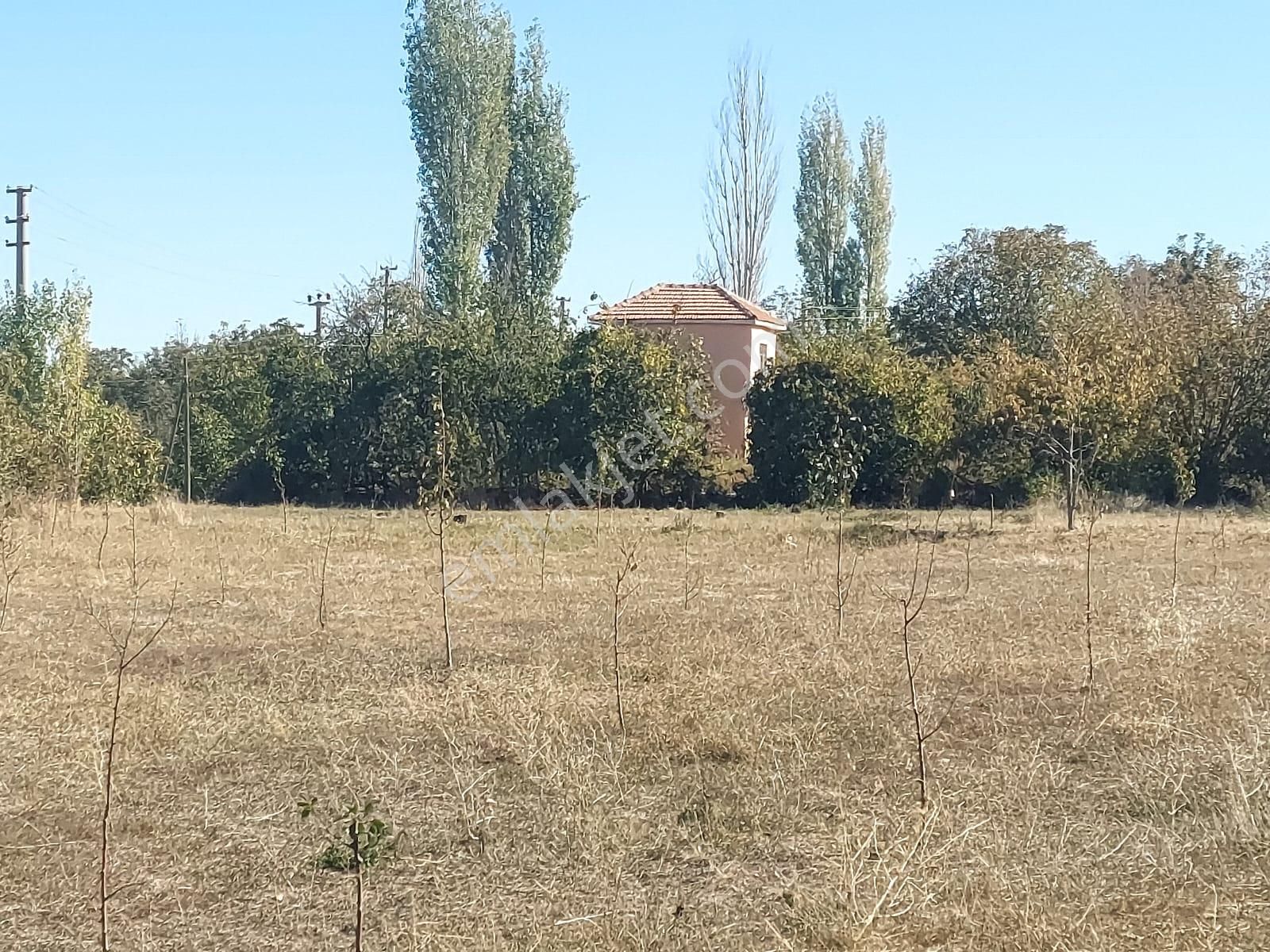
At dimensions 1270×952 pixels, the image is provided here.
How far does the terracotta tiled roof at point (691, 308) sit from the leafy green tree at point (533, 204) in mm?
2080

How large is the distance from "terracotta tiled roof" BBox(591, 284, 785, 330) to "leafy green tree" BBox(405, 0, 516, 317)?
3.50 m

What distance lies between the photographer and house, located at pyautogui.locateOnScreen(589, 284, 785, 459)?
2558 cm

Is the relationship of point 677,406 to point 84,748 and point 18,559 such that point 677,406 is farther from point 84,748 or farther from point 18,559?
point 84,748

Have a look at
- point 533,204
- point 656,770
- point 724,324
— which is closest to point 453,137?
point 533,204

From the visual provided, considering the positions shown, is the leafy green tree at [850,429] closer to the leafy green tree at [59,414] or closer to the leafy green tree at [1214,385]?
the leafy green tree at [1214,385]

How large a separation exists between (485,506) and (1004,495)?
9.10m

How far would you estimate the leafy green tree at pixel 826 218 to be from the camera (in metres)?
33.7

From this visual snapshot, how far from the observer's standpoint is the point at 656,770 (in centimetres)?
581

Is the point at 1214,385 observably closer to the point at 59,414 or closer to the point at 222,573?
the point at 222,573

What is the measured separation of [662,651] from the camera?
8.27 metres

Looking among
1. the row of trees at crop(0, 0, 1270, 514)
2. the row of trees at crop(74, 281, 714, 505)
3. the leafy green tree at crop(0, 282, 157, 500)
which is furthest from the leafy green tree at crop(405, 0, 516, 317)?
the leafy green tree at crop(0, 282, 157, 500)

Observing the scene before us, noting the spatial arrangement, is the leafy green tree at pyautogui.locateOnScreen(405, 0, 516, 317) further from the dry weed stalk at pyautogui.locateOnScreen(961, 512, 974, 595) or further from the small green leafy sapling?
the small green leafy sapling

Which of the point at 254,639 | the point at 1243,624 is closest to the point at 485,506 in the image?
the point at 254,639

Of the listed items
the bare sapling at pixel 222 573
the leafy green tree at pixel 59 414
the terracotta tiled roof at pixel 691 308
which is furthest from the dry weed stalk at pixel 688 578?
the terracotta tiled roof at pixel 691 308
